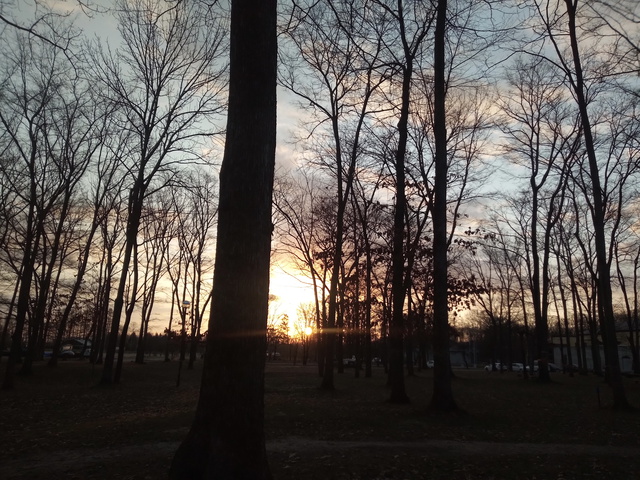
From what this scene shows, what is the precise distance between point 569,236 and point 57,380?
111 feet

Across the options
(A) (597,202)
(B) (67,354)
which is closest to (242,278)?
(A) (597,202)

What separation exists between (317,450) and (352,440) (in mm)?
992

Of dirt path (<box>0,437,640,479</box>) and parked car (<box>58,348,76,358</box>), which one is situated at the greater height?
dirt path (<box>0,437,640,479</box>)

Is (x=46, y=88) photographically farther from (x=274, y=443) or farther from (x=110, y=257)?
(x=110, y=257)

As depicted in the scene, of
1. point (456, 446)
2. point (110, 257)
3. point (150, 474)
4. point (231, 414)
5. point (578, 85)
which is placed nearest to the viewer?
point (231, 414)

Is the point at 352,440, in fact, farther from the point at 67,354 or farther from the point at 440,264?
the point at 67,354

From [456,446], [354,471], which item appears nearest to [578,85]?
[456,446]

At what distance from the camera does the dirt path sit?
20.5 feet

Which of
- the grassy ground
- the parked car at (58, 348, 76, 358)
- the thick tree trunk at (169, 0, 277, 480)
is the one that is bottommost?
the parked car at (58, 348, 76, 358)

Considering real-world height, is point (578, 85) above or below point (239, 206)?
above

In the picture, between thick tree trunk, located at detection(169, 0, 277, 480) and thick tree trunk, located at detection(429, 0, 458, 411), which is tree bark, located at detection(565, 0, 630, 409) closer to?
thick tree trunk, located at detection(429, 0, 458, 411)

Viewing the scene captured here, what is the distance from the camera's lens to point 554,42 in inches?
543

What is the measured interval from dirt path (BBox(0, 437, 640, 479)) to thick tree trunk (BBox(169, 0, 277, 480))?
3.09 meters

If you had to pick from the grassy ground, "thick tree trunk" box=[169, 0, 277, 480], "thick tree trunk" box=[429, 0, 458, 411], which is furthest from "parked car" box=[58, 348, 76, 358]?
"thick tree trunk" box=[169, 0, 277, 480]
